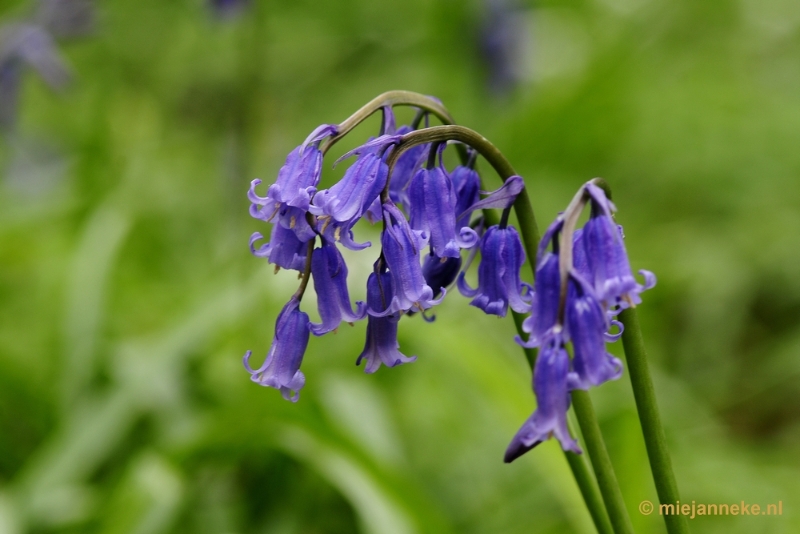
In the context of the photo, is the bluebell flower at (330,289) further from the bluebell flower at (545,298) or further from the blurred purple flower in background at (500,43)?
the blurred purple flower in background at (500,43)

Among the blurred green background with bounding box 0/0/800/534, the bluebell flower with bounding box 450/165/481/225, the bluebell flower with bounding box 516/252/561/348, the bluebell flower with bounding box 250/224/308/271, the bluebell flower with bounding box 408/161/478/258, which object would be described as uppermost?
the blurred green background with bounding box 0/0/800/534

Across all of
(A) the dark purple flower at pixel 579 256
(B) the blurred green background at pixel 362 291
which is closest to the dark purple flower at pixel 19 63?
(B) the blurred green background at pixel 362 291

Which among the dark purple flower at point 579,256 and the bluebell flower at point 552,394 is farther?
the dark purple flower at point 579,256

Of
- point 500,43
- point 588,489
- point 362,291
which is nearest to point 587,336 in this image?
point 588,489

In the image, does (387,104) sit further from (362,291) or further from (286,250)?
(362,291)

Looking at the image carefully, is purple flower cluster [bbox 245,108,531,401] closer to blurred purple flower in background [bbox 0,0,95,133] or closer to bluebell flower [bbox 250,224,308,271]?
bluebell flower [bbox 250,224,308,271]

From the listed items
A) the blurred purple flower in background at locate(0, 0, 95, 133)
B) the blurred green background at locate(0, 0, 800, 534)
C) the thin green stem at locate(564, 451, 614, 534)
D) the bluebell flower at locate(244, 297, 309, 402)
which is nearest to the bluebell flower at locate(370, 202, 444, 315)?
the bluebell flower at locate(244, 297, 309, 402)

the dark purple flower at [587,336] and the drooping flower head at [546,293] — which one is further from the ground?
the drooping flower head at [546,293]
